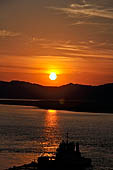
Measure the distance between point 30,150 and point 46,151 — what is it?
3.98m

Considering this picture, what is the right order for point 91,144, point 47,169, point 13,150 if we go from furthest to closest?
point 91,144 < point 13,150 < point 47,169

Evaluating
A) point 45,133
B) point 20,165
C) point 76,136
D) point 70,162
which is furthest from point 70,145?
point 45,133

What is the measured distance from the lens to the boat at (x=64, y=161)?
75.6m

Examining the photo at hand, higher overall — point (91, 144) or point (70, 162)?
point (91, 144)

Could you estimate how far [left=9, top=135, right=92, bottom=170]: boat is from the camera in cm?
7558

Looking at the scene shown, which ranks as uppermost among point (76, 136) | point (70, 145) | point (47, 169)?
point (76, 136)

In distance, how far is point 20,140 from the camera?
107m

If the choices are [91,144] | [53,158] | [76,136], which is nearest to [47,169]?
[53,158]

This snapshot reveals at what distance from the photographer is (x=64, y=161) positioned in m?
77.6

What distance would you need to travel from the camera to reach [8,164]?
76.8m

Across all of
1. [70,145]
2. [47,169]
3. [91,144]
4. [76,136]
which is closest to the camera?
[47,169]

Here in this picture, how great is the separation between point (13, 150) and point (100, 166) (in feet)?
78.5

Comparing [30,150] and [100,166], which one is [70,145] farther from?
[30,150]

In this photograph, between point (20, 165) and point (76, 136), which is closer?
point (20, 165)
